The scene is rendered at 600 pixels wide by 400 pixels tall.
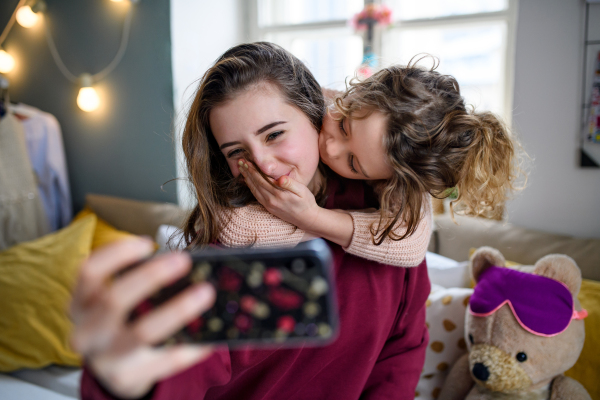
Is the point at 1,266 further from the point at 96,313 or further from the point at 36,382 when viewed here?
the point at 96,313

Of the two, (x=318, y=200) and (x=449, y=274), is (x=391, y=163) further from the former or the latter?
(x=449, y=274)

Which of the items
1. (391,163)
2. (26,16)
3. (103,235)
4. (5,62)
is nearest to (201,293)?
(391,163)

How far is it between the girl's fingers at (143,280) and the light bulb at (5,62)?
2873 millimetres

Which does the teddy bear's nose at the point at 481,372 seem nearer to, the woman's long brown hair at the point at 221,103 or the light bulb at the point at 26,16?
the woman's long brown hair at the point at 221,103

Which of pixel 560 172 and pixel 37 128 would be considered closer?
pixel 560 172

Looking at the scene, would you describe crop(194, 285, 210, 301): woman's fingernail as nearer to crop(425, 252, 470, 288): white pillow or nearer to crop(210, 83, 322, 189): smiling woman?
crop(210, 83, 322, 189): smiling woman

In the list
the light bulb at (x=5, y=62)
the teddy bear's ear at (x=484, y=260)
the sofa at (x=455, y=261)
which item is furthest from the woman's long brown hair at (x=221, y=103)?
the light bulb at (x=5, y=62)

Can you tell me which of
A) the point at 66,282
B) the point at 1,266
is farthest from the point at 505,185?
the point at 1,266

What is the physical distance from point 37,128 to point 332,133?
7.31 feet

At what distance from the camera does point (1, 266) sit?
1.63m

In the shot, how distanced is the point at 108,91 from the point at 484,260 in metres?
2.20

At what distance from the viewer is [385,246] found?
2.40ft

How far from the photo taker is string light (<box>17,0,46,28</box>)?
237 cm

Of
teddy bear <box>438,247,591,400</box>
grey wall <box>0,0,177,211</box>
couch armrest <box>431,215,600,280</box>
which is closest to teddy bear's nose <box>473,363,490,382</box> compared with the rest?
teddy bear <box>438,247,591,400</box>
